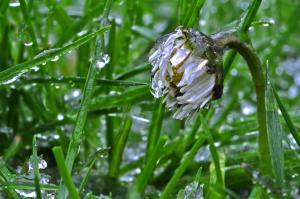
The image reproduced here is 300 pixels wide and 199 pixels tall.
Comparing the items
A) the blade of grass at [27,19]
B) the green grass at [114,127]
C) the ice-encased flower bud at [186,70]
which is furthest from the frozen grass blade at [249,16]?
the blade of grass at [27,19]

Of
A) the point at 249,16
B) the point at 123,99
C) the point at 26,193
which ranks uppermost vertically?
the point at 249,16

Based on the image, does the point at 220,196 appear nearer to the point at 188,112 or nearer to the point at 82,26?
the point at 188,112

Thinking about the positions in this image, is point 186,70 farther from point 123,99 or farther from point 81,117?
point 123,99

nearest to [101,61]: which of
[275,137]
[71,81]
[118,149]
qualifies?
[71,81]

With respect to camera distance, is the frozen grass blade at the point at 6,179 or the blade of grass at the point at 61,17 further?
the blade of grass at the point at 61,17

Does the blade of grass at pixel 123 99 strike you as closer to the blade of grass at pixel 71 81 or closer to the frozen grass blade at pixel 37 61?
the blade of grass at pixel 71 81

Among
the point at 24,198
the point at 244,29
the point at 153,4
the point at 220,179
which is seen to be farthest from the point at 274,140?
the point at 153,4
